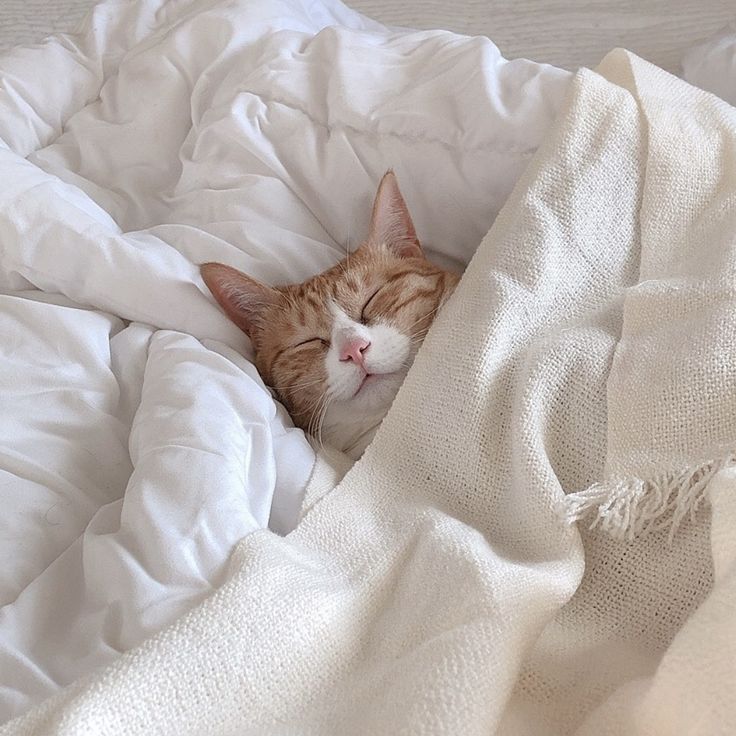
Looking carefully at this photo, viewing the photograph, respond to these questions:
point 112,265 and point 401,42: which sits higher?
point 401,42

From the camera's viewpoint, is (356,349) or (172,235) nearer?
(356,349)

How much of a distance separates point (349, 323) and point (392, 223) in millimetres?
178

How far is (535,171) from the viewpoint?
121 cm

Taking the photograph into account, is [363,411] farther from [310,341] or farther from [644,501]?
[644,501]

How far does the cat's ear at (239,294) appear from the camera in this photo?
1.29 meters

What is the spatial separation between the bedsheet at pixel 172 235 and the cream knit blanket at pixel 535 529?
89mm

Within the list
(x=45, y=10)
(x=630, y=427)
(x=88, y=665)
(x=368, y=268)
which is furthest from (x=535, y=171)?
(x=45, y=10)

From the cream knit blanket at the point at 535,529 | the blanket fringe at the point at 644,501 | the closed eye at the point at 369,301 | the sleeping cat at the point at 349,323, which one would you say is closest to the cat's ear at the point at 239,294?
the sleeping cat at the point at 349,323

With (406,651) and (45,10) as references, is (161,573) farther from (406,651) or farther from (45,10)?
(45,10)

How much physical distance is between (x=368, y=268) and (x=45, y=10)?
1.31 metres

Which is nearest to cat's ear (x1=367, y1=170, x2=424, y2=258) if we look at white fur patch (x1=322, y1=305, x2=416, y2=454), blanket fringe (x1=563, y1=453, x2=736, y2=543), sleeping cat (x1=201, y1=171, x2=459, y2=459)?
sleeping cat (x1=201, y1=171, x2=459, y2=459)

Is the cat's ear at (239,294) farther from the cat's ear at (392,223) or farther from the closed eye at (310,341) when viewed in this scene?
the cat's ear at (392,223)

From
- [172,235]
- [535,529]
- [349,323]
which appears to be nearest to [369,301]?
[349,323]

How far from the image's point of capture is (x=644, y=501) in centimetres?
89
